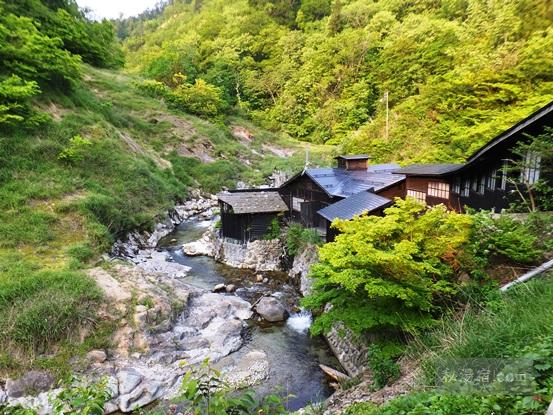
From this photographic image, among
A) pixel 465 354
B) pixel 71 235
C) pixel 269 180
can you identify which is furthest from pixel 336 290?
pixel 269 180

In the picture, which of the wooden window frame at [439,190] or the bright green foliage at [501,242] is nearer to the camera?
the bright green foliage at [501,242]

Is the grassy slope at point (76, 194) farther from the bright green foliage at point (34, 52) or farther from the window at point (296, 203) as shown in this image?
the window at point (296, 203)

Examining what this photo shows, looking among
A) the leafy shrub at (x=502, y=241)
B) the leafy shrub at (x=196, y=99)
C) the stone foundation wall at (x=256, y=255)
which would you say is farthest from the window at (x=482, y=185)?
the leafy shrub at (x=196, y=99)

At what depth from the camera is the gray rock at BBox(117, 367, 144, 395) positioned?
9.51 meters

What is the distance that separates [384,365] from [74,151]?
2201 cm

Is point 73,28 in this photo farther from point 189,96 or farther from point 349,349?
point 349,349

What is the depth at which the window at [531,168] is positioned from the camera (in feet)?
31.8

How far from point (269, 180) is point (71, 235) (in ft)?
81.0

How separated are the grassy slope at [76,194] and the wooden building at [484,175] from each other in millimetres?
14457

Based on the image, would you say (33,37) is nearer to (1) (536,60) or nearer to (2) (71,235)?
(2) (71,235)

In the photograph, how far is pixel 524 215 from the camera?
387 inches

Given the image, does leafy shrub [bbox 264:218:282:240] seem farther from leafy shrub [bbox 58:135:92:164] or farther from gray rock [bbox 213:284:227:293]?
leafy shrub [bbox 58:135:92:164]

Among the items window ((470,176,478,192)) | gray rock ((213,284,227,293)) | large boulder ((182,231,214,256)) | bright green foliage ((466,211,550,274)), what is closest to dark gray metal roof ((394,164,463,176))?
window ((470,176,478,192))

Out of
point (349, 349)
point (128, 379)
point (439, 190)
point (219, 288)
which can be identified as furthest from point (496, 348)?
point (219, 288)
